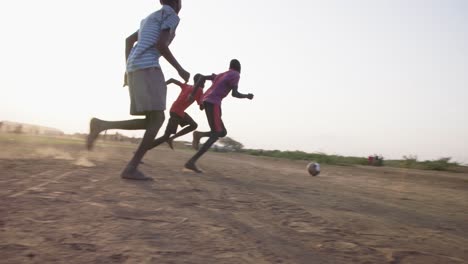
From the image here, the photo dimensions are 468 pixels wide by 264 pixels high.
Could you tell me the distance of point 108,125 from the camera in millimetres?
4305

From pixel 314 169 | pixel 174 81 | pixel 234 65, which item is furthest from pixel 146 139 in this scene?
pixel 314 169

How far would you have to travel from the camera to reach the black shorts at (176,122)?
Result: 260 inches

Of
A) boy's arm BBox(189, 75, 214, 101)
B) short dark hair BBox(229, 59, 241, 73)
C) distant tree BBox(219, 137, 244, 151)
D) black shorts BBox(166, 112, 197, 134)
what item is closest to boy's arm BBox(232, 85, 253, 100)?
short dark hair BBox(229, 59, 241, 73)

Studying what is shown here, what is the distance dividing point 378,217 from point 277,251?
1497 millimetres

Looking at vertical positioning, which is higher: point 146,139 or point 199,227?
point 146,139

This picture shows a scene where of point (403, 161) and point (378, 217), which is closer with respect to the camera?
point (378, 217)

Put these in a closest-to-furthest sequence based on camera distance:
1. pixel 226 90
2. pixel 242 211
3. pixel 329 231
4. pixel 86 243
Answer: pixel 86 243, pixel 329 231, pixel 242 211, pixel 226 90

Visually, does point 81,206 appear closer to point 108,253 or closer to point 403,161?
point 108,253

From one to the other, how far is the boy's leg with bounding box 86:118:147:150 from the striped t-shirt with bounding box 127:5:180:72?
561 millimetres

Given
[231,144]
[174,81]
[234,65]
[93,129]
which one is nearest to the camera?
[93,129]

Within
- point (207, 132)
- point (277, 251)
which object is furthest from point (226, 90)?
point (277, 251)

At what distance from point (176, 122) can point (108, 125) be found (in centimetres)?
239

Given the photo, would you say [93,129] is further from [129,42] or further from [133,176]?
[129,42]

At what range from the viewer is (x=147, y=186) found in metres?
3.65
